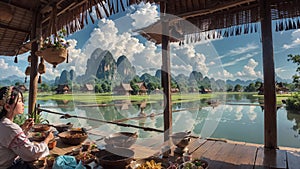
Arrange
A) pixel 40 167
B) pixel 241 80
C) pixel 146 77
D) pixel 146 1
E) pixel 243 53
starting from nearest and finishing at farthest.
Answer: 1. pixel 40 167
2. pixel 146 1
3. pixel 146 77
4. pixel 241 80
5. pixel 243 53

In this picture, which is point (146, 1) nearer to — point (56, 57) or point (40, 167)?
point (56, 57)

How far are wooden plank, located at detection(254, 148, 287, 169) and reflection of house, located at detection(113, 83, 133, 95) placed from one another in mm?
1831

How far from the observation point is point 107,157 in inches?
51.4

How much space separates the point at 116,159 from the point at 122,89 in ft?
5.72

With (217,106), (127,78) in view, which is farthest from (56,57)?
(217,106)

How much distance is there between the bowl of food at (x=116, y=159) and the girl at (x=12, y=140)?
0.42 meters

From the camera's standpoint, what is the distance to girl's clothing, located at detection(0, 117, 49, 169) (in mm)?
1114

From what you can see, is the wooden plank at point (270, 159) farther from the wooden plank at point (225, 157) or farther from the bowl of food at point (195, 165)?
the bowl of food at point (195, 165)

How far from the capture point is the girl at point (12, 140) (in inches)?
44.0

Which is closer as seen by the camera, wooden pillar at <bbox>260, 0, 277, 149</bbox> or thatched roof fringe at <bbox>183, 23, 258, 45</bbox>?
wooden pillar at <bbox>260, 0, 277, 149</bbox>

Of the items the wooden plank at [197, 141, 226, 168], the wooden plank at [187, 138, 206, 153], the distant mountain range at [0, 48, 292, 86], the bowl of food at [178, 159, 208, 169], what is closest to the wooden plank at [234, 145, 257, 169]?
the wooden plank at [197, 141, 226, 168]

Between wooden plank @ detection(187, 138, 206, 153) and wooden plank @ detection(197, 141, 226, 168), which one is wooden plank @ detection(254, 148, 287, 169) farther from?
wooden plank @ detection(187, 138, 206, 153)

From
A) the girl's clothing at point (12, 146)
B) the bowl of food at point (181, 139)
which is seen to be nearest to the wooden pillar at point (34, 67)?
the girl's clothing at point (12, 146)

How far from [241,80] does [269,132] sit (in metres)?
1.11
